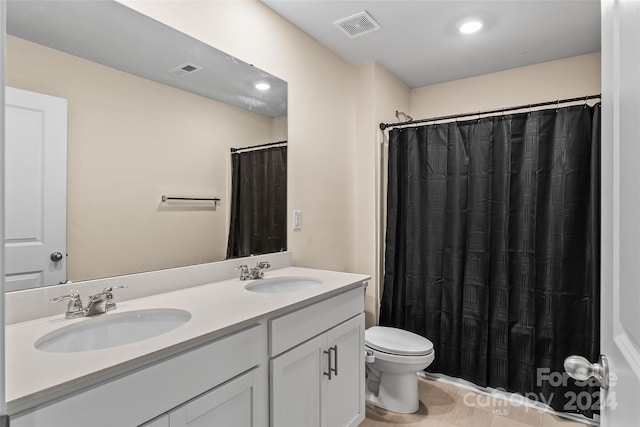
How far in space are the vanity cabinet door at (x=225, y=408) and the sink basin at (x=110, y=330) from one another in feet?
0.91

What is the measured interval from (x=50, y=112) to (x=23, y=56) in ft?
0.61

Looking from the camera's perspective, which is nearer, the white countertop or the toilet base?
the white countertop

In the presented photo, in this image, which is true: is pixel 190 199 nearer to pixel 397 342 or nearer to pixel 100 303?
pixel 100 303

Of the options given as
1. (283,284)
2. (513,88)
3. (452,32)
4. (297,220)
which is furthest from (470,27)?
(283,284)

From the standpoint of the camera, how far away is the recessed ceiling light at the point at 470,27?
7.21 feet

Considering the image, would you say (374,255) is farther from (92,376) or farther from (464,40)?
(92,376)

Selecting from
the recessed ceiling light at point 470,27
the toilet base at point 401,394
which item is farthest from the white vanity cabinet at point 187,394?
the recessed ceiling light at point 470,27

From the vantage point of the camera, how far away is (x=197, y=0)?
167 cm

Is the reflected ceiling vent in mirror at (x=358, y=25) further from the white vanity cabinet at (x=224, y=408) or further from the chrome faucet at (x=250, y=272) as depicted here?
the white vanity cabinet at (x=224, y=408)

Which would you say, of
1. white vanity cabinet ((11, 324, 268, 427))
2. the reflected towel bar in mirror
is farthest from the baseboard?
the reflected towel bar in mirror

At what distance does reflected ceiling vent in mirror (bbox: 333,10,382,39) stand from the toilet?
2.02m

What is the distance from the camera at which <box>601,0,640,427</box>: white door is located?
501 mm

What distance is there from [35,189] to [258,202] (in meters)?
1.05

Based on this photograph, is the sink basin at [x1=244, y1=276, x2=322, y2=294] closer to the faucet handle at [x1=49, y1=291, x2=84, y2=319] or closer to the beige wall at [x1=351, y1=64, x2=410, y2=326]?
the faucet handle at [x1=49, y1=291, x2=84, y2=319]
